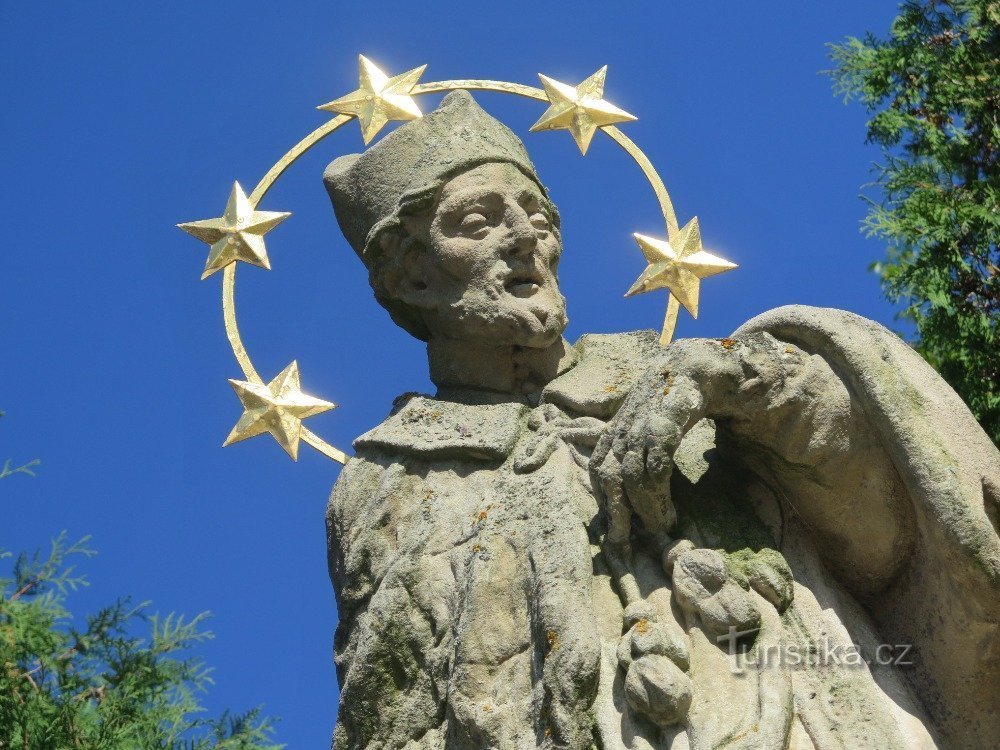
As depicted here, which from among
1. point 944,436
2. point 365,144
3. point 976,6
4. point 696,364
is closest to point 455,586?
point 696,364

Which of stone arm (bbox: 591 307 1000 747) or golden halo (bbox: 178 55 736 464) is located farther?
golden halo (bbox: 178 55 736 464)

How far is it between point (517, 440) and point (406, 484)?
374mm

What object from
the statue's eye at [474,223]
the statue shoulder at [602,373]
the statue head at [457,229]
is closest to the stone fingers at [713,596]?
the statue shoulder at [602,373]

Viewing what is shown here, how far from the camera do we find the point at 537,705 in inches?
196

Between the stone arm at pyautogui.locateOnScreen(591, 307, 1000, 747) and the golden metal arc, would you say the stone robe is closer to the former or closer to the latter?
the stone arm at pyautogui.locateOnScreen(591, 307, 1000, 747)

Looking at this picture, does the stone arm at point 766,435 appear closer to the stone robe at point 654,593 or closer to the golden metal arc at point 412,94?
the stone robe at point 654,593

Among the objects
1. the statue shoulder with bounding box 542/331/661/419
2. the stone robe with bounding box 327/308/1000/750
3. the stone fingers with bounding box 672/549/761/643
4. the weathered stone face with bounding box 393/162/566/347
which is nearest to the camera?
the stone robe with bounding box 327/308/1000/750

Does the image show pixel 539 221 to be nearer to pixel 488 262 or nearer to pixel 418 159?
pixel 488 262

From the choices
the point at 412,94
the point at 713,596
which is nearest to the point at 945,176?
the point at 412,94

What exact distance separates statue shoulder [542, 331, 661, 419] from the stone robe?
18mm

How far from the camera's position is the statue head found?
20.4ft

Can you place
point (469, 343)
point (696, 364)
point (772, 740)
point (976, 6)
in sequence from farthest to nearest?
point (976, 6), point (469, 343), point (696, 364), point (772, 740)

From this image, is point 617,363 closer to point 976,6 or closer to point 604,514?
point 604,514

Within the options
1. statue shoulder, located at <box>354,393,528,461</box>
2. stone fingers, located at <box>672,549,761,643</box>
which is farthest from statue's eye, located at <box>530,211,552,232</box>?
stone fingers, located at <box>672,549,761,643</box>
